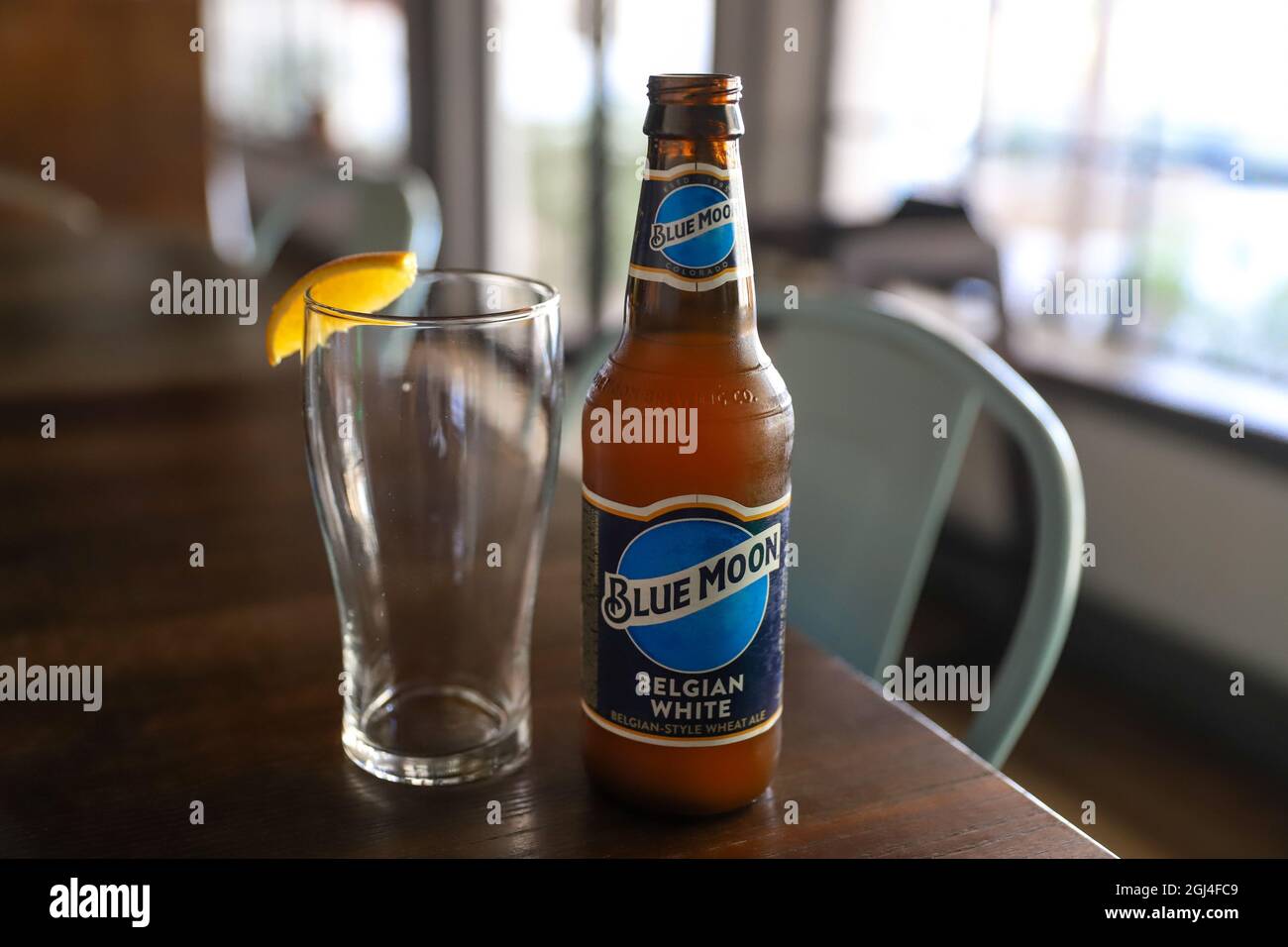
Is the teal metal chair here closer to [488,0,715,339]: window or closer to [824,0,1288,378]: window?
[824,0,1288,378]: window

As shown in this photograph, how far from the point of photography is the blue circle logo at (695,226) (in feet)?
1.71

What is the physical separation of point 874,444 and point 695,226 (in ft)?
1.65

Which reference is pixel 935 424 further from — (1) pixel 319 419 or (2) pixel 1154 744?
(2) pixel 1154 744

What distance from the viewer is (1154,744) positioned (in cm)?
206

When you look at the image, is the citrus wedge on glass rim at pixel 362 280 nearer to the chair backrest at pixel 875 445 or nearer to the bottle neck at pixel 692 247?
the bottle neck at pixel 692 247

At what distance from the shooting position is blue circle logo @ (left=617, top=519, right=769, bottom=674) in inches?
20.4

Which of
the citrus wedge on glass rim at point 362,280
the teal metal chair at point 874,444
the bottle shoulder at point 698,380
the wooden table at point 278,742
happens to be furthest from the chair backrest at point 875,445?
the citrus wedge on glass rim at point 362,280

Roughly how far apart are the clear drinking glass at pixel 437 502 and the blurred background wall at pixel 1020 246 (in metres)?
0.51

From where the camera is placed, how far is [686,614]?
0.52 metres

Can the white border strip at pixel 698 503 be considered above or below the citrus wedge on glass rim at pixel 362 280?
below

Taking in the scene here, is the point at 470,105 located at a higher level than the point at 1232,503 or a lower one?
higher

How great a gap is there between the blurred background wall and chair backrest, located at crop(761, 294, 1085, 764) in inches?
3.2
